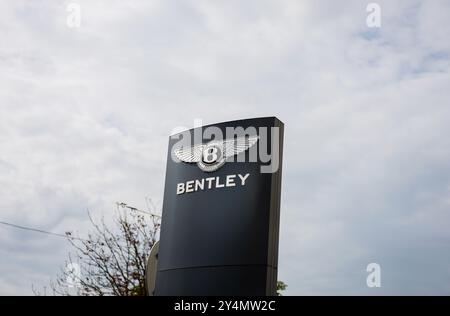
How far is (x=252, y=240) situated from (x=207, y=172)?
76.7 inches

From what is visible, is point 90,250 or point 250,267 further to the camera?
point 90,250

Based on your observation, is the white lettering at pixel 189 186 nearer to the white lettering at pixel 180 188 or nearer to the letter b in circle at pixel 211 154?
the white lettering at pixel 180 188

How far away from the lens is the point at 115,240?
77.9 ft

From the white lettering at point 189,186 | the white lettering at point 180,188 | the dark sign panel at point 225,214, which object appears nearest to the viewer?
the dark sign panel at point 225,214

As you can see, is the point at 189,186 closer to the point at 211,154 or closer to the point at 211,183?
the point at 211,183

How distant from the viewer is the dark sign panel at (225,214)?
36.0ft

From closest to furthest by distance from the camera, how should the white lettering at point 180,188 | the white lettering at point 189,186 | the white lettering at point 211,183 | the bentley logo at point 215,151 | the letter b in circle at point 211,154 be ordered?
the white lettering at point 211,183
the bentley logo at point 215,151
the letter b in circle at point 211,154
the white lettering at point 189,186
the white lettering at point 180,188

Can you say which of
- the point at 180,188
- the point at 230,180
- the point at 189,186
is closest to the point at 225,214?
the point at 230,180

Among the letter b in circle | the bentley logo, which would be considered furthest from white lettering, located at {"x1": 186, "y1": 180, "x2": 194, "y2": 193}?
the letter b in circle

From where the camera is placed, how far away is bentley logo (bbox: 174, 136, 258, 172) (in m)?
11.9

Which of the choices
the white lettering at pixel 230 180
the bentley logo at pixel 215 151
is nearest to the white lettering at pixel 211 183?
the white lettering at pixel 230 180
